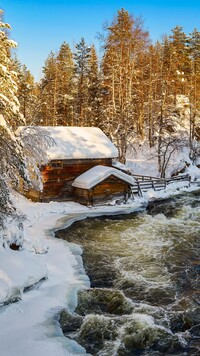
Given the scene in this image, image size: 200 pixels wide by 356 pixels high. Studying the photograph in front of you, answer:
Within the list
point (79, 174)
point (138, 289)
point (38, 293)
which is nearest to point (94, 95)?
point (79, 174)

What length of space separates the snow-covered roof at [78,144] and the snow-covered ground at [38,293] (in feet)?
27.8

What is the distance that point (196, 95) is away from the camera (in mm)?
40250

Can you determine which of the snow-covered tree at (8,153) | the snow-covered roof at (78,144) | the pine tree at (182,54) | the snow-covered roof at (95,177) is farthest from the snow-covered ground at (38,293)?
the pine tree at (182,54)

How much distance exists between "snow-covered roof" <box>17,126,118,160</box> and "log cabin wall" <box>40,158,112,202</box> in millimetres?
583

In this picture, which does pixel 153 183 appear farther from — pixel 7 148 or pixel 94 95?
pixel 7 148

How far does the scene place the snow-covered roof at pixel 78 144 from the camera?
25172 mm

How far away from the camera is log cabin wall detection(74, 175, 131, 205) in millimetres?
24969

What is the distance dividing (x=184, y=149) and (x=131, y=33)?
49.4 feet

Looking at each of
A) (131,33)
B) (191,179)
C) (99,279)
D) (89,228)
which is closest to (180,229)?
Answer: (89,228)

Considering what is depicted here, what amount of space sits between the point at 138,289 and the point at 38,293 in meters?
3.46

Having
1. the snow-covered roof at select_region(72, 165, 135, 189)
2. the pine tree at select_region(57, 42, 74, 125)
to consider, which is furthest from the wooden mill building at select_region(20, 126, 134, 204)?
the pine tree at select_region(57, 42, 74, 125)

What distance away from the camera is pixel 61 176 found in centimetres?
2556

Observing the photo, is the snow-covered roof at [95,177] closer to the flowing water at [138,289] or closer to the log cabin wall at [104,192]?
the log cabin wall at [104,192]

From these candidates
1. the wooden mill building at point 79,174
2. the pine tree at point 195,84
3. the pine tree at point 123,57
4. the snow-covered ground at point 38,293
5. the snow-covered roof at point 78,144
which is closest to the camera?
the snow-covered ground at point 38,293
